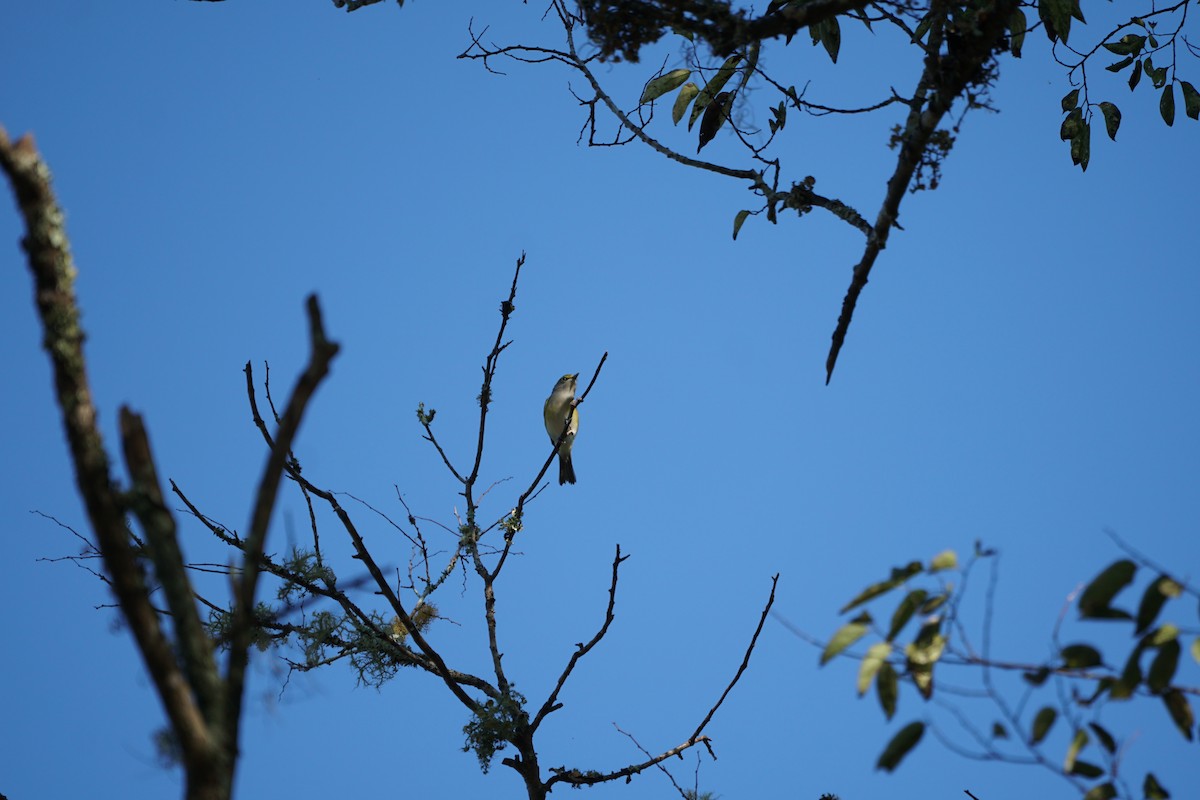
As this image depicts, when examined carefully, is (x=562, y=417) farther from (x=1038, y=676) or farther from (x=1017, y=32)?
(x=1038, y=676)

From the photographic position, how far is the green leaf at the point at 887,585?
204cm

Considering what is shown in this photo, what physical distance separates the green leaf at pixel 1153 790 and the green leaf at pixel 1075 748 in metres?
0.13

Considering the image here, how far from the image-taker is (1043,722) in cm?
195

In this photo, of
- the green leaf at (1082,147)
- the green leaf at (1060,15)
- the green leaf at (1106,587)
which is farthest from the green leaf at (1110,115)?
the green leaf at (1106,587)

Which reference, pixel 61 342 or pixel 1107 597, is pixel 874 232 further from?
pixel 61 342

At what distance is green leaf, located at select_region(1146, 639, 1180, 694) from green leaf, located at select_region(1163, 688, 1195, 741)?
0.05 metres

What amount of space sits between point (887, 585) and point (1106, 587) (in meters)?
0.39

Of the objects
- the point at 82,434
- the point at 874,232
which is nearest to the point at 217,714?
the point at 82,434

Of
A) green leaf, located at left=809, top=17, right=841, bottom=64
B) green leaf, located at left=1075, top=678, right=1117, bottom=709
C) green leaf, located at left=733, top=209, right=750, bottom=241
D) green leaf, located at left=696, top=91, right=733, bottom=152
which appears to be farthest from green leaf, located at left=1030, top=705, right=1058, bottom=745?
green leaf, located at left=809, top=17, right=841, bottom=64

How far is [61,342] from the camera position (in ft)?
5.78

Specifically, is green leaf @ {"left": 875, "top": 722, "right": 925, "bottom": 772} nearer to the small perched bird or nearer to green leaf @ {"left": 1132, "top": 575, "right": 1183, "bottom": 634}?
green leaf @ {"left": 1132, "top": 575, "right": 1183, "bottom": 634}

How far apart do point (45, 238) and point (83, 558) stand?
8.82 feet

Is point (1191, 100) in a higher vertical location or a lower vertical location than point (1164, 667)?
higher

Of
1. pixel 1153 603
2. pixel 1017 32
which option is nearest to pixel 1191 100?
pixel 1017 32
